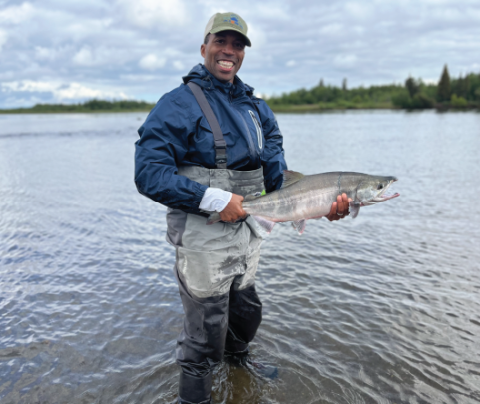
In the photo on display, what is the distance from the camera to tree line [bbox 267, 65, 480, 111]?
123062 millimetres

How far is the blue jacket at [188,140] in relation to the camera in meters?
3.28

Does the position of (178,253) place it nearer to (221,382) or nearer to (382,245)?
(221,382)

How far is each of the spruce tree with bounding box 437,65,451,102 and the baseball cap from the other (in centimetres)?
14805

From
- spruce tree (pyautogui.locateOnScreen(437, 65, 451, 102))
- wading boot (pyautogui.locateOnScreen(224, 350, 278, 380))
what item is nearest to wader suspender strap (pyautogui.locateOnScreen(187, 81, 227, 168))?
wading boot (pyautogui.locateOnScreen(224, 350, 278, 380))

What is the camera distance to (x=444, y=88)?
131 meters

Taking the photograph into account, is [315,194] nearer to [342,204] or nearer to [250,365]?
[342,204]

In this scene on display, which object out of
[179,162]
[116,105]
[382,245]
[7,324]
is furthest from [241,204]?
[116,105]

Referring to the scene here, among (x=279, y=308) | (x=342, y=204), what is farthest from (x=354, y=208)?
(x=279, y=308)

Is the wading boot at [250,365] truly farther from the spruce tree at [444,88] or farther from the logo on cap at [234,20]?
the spruce tree at [444,88]

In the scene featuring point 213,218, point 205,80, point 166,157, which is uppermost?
point 205,80

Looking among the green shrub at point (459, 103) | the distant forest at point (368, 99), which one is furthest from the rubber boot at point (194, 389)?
the green shrub at point (459, 103)

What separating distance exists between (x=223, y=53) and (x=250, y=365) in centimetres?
357

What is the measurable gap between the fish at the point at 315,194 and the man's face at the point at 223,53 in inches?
45.9

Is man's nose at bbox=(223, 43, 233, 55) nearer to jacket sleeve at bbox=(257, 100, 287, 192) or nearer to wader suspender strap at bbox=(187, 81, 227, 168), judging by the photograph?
wader suspender strap at bbox=(187, 81, 227, 168)
